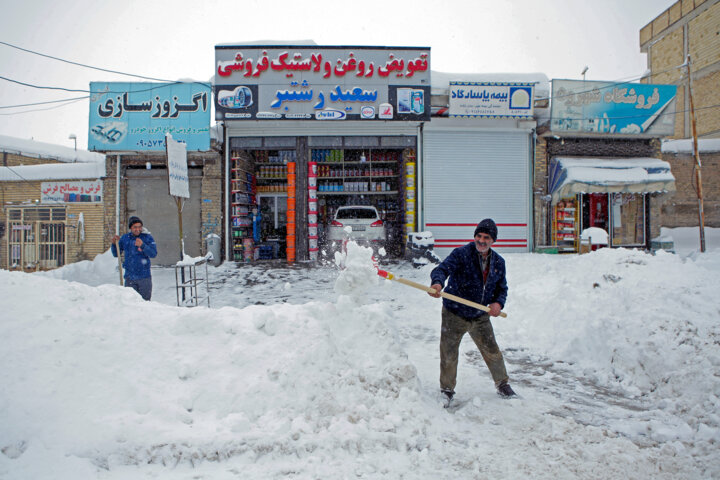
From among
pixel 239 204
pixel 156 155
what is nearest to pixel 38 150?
pixel 156 155

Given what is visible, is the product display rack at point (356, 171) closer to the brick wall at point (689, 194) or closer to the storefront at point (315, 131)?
the storefront at point (315, 131)

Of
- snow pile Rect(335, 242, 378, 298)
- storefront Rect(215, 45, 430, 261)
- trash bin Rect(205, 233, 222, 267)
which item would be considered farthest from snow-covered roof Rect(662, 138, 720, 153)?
snow pile Rect(335, 242, 378, 298)

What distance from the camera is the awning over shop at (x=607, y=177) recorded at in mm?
13961

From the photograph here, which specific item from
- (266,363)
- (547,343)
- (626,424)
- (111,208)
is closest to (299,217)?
(111,208)

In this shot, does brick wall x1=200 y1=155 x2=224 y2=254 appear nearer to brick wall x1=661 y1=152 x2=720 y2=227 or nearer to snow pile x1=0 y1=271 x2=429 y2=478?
snow pile x1=0 y1=271 x2=429 y2=478

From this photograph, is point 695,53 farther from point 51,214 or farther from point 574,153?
point 51,214

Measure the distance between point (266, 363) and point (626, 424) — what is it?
3.12 meters

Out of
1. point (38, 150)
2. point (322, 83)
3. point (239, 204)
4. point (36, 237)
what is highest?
point (38, 150)

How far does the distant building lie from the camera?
22906mm

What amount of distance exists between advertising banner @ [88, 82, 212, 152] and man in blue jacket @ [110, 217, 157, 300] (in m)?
7.48

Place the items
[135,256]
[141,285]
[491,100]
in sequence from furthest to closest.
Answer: [491,100], [141,285], [135,256]

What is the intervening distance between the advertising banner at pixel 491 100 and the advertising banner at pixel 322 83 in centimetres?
123

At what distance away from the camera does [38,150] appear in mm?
26719

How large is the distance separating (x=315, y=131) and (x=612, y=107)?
10.8m
